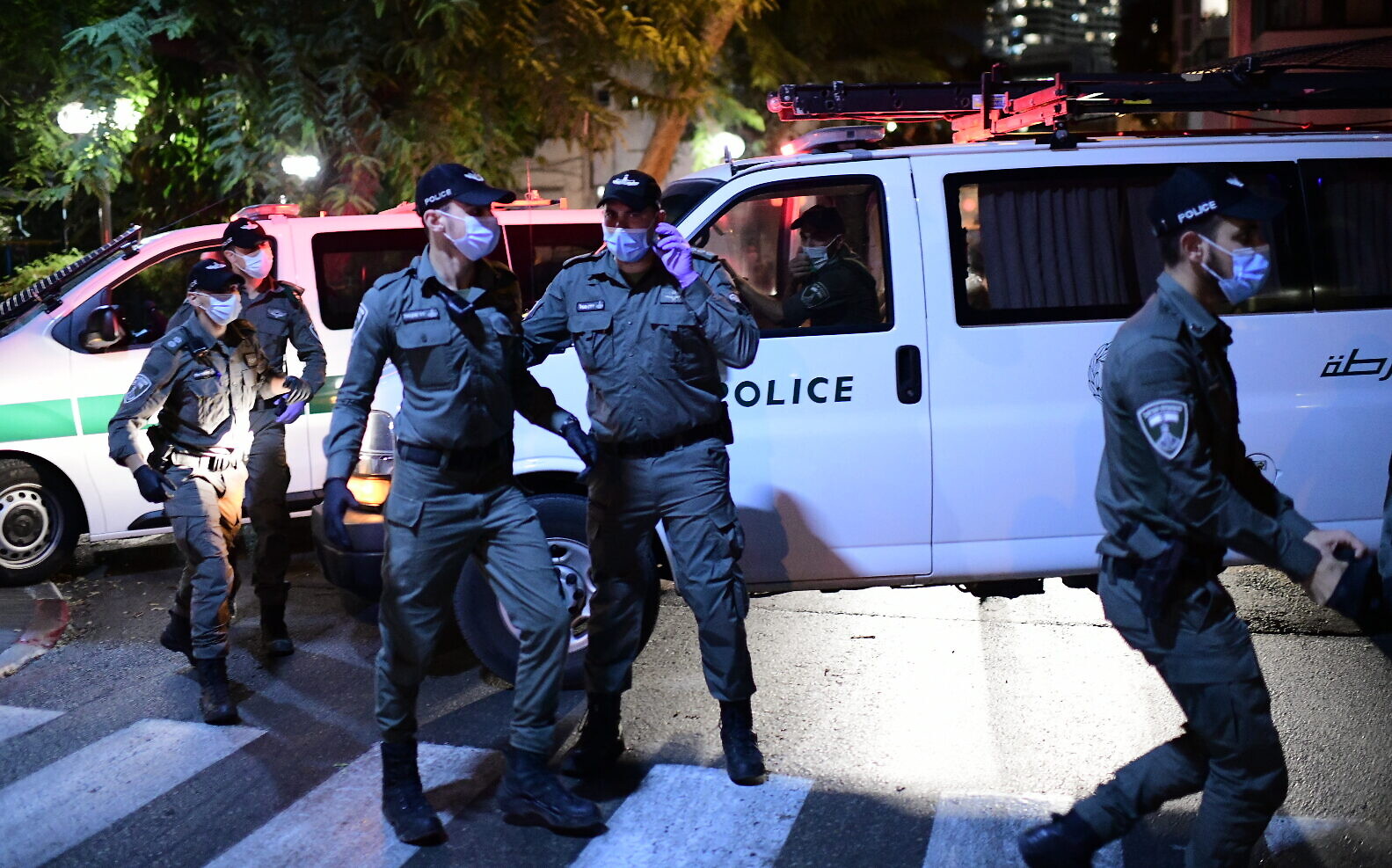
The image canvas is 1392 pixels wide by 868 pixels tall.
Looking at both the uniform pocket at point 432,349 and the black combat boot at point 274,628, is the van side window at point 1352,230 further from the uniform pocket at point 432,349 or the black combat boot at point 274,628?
the black combat boot at point 274,628

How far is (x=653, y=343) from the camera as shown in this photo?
4.54m

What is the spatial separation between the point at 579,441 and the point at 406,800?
1243 mm

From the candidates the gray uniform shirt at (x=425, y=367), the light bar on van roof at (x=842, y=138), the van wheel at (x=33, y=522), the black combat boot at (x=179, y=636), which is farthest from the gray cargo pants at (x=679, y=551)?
the van wheel at (x=33, y=522)

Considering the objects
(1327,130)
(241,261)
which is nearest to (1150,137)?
(1327,130)

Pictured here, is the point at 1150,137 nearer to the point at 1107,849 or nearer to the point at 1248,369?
the point at 1248,369

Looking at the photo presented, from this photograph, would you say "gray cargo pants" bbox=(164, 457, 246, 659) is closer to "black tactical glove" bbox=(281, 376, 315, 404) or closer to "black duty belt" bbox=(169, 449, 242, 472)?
"black duty belt" bbox=(169, 449, 242, 472)

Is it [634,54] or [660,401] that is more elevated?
[634,54]

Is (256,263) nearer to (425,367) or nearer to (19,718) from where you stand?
(19,718)

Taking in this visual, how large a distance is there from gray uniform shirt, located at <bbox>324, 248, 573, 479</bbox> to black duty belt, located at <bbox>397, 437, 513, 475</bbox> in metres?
0.02

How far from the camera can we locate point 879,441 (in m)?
5.32

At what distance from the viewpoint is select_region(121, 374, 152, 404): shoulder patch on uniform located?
550cm

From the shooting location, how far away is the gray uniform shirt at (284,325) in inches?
257

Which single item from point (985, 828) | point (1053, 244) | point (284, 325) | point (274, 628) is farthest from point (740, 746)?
point (284, 325)

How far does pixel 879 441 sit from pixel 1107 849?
1833 mm
